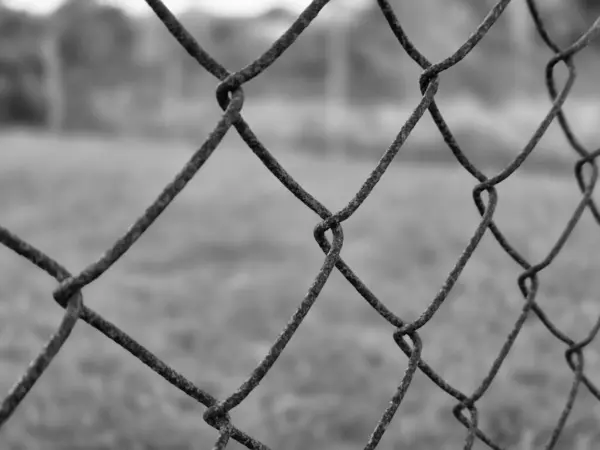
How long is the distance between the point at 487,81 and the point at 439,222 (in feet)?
20.8

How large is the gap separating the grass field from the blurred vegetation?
4859 mm

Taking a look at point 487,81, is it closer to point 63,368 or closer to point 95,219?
point 95,219

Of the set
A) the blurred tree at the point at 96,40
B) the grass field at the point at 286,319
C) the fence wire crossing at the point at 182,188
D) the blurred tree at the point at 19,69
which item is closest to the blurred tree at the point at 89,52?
the blurred tree at the point at 96,40

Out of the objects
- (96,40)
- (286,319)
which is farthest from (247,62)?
(286,319)

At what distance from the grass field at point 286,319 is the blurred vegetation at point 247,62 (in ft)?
15.9

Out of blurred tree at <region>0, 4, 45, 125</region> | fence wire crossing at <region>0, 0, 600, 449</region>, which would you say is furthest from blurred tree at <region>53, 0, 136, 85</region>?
fence wire crossing at <region>0, 0, 600, 449</region>

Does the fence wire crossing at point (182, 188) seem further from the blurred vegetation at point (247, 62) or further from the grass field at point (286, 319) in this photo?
the blurred vegetation at point (247, 62)

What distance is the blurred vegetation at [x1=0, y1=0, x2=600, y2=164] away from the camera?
31.7 ft

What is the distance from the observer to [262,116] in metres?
10.7

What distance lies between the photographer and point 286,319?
252 centimetres

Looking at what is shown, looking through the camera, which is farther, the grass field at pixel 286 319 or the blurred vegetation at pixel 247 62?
the blurred vegetation at pixel 247 62

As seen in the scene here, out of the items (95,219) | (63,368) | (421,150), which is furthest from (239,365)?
(421,150)

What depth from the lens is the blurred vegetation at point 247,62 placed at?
9664 mm

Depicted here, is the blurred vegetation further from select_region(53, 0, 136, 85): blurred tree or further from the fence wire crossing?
the fence wire crossing
